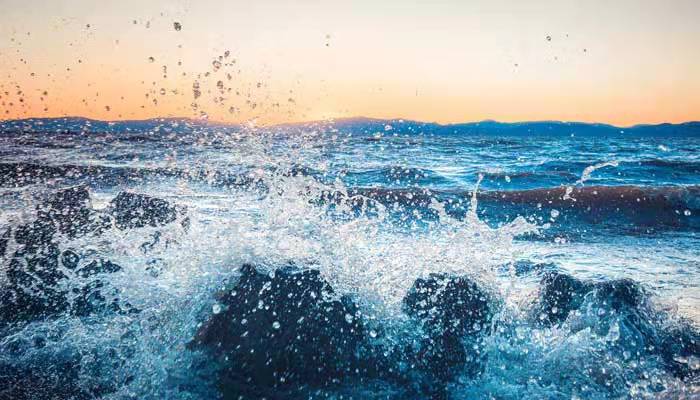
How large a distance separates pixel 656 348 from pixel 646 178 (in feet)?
34.9

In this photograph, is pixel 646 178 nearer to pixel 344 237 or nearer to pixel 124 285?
pixel 344 237

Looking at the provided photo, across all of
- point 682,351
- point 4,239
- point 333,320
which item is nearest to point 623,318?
point 682,351

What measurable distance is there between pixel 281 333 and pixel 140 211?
262 cm

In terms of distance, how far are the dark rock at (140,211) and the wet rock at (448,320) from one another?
7.88 ft

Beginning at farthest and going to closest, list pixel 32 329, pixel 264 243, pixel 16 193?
pixel 16 193, pixel 264 243, pixel 32 329

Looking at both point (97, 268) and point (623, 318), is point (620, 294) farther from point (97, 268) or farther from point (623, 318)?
point (97, 268)

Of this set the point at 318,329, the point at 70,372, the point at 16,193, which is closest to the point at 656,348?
the point at 318,329

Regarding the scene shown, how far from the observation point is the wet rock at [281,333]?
2123 mm

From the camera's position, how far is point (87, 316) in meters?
2.63

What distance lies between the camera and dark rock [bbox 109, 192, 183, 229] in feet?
13.2

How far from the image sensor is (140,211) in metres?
4.29

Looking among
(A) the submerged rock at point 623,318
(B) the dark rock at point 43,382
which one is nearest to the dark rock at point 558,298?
(A) the submerged rock at point 623,318

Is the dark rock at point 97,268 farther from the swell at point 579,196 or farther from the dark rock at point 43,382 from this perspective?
the swell at point 579,196

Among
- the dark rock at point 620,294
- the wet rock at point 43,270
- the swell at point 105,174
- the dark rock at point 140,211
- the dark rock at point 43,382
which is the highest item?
the dark rock at point 620,294
